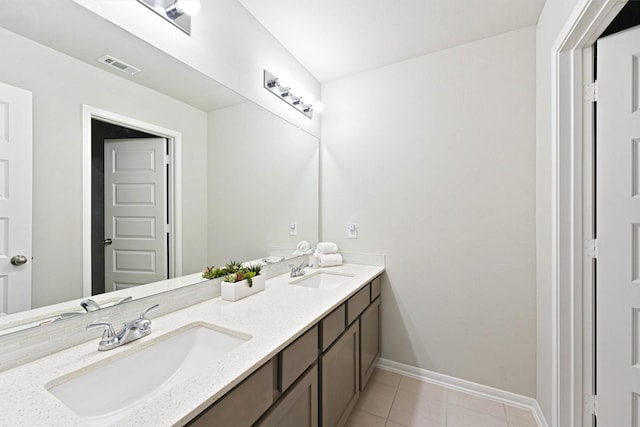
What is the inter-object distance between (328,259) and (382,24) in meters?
1.70

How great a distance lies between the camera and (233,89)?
1.58 metres

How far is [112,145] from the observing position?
1042 millimetres

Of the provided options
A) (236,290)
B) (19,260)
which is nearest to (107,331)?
(19,260)

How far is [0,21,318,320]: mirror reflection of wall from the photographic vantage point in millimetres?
862

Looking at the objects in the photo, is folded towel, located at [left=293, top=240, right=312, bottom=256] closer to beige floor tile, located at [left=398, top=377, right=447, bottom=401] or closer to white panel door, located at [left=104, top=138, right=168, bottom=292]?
white panel door, located at [left=104, top=138, right=168, bottom=292]

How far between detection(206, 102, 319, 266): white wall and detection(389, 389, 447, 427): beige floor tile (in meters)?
1.32

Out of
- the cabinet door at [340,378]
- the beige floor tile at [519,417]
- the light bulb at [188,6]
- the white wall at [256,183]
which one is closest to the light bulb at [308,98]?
the white wall at [256,183]

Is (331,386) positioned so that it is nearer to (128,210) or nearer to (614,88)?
(128,210)

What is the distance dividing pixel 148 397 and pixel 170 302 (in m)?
0.41

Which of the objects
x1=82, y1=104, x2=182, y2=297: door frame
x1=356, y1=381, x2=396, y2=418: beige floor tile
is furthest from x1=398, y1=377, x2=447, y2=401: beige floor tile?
x1=82, y1=104, x2=182, y2=297: door frame

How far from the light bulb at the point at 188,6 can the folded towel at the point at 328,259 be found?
5.63 feet

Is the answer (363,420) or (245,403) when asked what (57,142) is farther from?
(363,420)

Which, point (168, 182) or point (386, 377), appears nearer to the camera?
point (168, 182)

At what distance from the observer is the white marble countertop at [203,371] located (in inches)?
24.7
